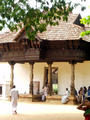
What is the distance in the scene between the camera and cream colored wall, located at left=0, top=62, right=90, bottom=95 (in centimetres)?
2594

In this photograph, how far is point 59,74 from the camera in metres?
26.8

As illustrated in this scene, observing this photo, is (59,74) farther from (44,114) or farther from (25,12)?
(25,12)

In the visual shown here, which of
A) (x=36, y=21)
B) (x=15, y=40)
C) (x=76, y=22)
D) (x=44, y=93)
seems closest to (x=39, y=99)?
(x=44, y=93)

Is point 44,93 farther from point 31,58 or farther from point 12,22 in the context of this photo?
point 12,22

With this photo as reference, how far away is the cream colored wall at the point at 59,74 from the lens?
25938 millimetres

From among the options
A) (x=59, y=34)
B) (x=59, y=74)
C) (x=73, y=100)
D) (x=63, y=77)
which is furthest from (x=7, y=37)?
(x=73, y=100)

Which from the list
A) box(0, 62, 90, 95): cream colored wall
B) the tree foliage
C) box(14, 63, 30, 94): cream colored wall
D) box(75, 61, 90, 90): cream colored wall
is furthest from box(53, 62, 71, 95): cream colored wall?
the tree foliage

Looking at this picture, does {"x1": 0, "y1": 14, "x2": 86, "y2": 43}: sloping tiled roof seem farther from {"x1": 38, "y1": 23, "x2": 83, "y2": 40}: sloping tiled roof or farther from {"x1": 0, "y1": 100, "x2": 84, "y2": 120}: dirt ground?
{"x1": 0, "y1": 100, "x2": 84, "y2": 120}: dirt ground

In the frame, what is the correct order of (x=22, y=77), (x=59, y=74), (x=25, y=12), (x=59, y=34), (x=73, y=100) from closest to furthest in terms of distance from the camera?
1. (x=25, y=12)
2. (x=73, y=100)
3. (x=59, y=34)
4. (x=59, y=74)
5. (x=22, y=77)

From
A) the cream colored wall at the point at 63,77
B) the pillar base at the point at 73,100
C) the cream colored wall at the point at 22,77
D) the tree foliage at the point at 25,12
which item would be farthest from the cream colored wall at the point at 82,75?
the tree foliage at the point at 25,12

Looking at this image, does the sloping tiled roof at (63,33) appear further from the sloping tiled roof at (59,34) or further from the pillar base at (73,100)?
the pillar base at (73,100)

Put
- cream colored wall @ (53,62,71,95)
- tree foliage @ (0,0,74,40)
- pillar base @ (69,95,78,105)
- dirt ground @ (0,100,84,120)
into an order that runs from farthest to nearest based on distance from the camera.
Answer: cream colored wall @ (53,62,71,95) < pillar base @ (69,95,78,105) < dirt ground @ (0,100,84,120) < tree foliage @ (0,0,74,40)

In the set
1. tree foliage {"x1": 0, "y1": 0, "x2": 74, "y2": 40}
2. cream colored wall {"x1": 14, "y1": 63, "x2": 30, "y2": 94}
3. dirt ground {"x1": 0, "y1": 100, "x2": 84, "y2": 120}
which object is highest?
tree foliage {"x1": 0, "y1": 0, "x2": 74, "y2": 40}

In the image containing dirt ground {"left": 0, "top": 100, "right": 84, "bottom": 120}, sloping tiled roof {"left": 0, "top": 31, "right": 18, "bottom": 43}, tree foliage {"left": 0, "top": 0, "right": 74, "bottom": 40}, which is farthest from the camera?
sloping tiled roof {"left": 0, "top": 31, "right": 18, "bottom": 43}
